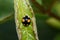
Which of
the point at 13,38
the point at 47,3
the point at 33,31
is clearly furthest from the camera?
the point at 13,38

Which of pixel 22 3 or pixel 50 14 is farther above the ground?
pixel 22 3

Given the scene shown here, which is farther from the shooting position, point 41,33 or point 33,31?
point 41,33

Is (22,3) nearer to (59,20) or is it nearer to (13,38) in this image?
(59,20)

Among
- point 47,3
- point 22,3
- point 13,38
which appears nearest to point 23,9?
point 22,3

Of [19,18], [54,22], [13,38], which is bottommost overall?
[13,38]

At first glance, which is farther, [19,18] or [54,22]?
[54,22]

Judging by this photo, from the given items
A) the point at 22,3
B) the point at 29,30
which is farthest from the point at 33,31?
the point at 22,3

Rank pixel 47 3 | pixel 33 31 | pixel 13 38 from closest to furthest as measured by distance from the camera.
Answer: pixel 33 31
pixel 47 3
pixel 13 38

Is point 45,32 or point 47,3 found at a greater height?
point 47,3

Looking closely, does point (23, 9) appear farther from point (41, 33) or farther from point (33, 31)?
point (41, 33)
